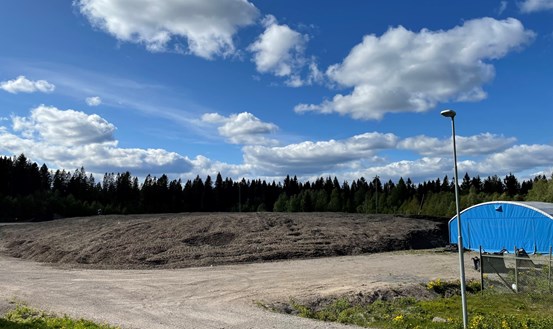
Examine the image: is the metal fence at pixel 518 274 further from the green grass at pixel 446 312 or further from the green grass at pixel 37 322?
the green grass at pixel 37 322

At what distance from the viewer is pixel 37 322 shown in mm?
12695

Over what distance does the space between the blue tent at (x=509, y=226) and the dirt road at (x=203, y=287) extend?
26.4ft

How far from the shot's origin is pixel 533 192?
251ft

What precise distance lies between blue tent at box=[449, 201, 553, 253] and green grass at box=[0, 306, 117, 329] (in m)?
35.2

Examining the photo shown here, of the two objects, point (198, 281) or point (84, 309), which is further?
point (198, 281)

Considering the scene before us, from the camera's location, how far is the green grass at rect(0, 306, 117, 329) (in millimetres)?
11801

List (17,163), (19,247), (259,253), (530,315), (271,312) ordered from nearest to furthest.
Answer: (530,315)
(271,312)
(259,253)
(19,247)
(17,163)

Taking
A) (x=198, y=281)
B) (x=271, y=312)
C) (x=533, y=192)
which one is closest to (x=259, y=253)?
(x=198, y=281)

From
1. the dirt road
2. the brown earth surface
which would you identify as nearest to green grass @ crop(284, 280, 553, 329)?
the brown earth surface

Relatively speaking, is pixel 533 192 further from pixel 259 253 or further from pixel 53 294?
pixel 53 294

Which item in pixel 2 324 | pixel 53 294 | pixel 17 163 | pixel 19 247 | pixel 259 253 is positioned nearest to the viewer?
pixel 2 324

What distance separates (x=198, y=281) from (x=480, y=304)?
43.5ft

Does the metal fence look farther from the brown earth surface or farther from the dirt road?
the dirt road

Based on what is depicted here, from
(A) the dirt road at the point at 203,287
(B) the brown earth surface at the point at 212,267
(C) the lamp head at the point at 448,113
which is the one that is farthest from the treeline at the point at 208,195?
(C) the lamp head at the point at 448,113
